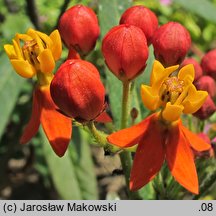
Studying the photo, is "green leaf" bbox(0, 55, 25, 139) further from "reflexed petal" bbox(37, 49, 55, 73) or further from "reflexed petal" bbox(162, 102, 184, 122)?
"reflexed petal" bbox(162, 102, 184, 122)

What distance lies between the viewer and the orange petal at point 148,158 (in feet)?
5.49

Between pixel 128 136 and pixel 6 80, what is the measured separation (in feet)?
3.74

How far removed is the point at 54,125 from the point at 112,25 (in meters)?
0.69

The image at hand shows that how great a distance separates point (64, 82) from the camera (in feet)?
5.23

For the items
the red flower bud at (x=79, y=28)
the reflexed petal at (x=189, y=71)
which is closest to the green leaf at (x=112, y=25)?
the red flower bud at (x=79, y=28)

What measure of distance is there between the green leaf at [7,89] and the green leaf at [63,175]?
1.53ft

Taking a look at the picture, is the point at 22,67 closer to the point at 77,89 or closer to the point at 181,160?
the point at 77,89

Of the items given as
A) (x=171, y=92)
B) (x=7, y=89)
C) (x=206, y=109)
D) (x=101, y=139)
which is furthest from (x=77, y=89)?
(x=7, y=89)

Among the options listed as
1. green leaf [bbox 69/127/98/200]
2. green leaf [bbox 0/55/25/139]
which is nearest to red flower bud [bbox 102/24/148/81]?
green leaf [bbox 0/55/25/139]

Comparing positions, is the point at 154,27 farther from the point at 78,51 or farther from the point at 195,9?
the point at 195,9

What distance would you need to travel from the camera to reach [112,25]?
7.80ft
